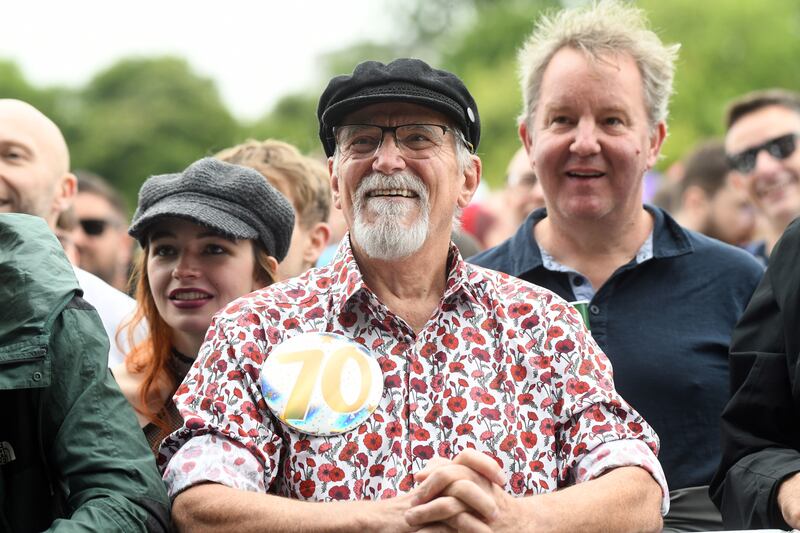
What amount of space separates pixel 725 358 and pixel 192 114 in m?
68.1

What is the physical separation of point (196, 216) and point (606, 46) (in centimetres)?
187

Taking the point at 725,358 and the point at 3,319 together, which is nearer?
the point at 3,319

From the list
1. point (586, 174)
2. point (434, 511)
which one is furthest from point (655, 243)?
point (434, 511)

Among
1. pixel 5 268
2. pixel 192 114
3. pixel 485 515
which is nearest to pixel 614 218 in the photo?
pixel 485 515

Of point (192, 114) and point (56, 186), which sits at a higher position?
point (192, 114)

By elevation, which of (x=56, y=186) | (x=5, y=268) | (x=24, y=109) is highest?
(x=24, y=109)

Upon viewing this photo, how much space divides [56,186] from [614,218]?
247 centimetres

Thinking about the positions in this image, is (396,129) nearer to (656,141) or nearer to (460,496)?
(460,496)

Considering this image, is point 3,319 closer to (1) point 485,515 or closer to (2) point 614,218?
(1) point 485,515

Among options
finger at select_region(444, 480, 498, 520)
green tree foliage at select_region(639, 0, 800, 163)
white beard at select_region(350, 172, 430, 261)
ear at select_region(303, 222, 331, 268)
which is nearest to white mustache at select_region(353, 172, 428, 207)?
white beard at select_region(350, 172, 430, 261)

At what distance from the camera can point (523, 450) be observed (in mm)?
3582

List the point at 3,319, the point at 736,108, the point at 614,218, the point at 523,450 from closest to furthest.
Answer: the point at 3,319 → the point at 523,450 → the point at 614,218 → the point at 736,108

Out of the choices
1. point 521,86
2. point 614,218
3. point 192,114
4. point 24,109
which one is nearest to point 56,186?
point 24,109

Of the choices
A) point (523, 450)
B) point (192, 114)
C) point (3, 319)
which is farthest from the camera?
point (192, 114)
